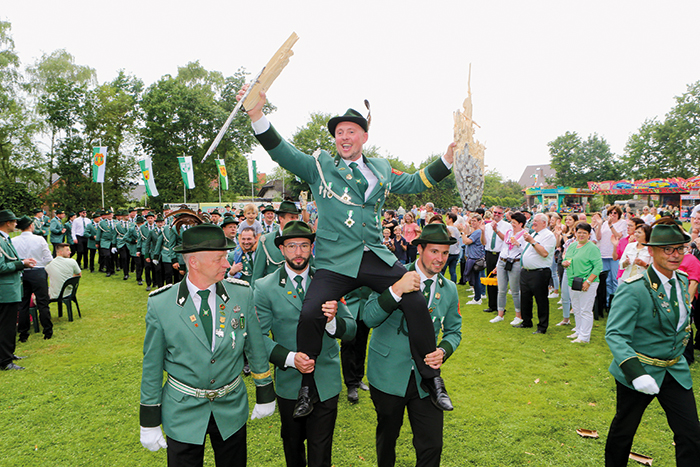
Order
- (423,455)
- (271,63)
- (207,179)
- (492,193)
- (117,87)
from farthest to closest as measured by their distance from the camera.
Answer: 1. (492,193)
2. (207,179)
3. (117,87)
4. (423,455)
5. (271,63)

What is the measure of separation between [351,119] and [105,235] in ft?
52.2

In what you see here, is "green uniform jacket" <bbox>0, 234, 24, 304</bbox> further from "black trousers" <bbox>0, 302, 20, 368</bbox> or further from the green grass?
the green grass

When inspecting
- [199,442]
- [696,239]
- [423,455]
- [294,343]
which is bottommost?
[423,455]

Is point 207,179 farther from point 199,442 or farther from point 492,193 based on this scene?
point 492,193

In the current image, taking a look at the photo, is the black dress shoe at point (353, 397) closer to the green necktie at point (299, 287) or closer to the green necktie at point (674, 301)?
the green necktie at point (299, 287)

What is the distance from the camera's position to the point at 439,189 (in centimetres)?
5850

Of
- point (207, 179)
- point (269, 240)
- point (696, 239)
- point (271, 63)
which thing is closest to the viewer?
point (271, 63)

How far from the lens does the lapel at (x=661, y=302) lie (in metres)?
3.29

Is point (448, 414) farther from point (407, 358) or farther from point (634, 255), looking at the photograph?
point (634, 255)

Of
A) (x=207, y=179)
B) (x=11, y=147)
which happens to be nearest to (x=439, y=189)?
(x=207, y=179)

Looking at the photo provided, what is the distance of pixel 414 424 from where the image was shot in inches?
→ 126

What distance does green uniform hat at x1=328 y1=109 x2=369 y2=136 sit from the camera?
329 cm

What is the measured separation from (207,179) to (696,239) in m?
44.2

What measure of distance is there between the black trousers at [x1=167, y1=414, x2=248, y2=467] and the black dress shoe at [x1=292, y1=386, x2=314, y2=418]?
40 cm
